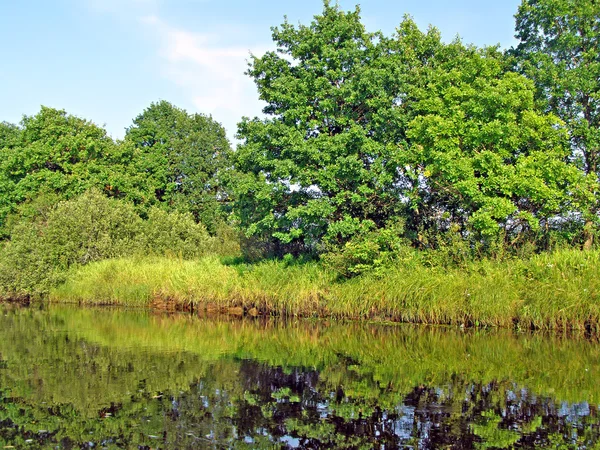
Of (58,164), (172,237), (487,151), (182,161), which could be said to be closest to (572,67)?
(487,151)

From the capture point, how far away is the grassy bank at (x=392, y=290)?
1777 centimetres

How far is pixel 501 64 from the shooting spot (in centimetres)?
2522

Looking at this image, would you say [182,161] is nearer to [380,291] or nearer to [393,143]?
[393,143]

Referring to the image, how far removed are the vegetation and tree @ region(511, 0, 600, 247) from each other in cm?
7

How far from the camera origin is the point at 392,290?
821 inches

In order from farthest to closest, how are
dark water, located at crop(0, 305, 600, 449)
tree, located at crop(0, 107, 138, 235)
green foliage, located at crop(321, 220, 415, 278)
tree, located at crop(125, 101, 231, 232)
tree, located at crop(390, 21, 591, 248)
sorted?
1. tree, located at crop(125, 101, 231, 232)
2. tree, located at crop(0, 107, 138, 235)
3. green foliage, located at crop(321, 220, 415, 278)
4. tree, located at crop(390, 21, 591, 248)
5. dark water, located at crop(0, 305, 600, 449)

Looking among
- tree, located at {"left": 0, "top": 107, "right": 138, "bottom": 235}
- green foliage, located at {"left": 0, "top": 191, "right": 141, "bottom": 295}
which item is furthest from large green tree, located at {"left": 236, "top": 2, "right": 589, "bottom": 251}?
tree, located at {"left": 0, "top": 107, "right": 138, "bottom": 235}

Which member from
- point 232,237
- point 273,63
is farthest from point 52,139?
point 273,63

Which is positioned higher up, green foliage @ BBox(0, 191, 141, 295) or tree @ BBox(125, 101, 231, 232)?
tree @ BBox(125, 101, 231, 232)

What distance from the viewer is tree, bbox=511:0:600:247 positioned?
2309cm

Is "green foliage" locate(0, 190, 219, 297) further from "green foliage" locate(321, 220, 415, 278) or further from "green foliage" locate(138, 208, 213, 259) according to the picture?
"green foliage" locate(321, 220, 415, 278)

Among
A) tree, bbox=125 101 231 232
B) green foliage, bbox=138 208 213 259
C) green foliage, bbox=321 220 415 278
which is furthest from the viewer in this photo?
tree, bbox=125 101 231 232

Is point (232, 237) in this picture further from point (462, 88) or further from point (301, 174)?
point (462, 88)

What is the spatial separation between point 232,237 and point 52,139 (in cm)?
1709
